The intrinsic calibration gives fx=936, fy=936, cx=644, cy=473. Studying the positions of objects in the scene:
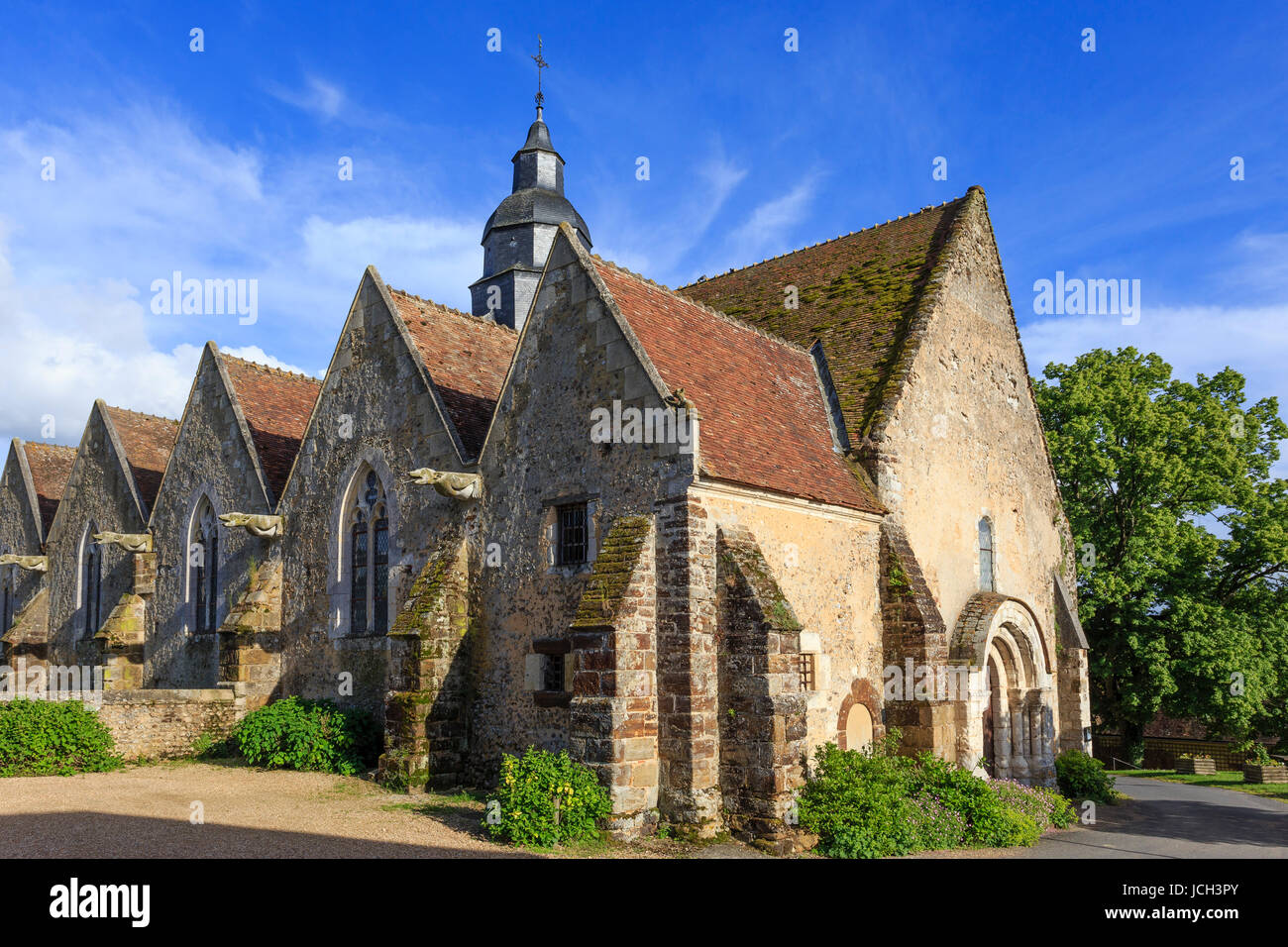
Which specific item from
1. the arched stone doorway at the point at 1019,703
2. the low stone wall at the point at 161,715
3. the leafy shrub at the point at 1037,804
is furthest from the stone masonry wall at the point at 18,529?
the leafy shrub at the point at 1037,804

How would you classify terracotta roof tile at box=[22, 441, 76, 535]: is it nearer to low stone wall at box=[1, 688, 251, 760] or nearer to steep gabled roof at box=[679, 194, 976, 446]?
low stone wall at box=[1, 688, 251, 760]

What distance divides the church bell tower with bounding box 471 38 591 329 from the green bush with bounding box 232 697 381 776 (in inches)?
416

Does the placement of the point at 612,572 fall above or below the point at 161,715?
above

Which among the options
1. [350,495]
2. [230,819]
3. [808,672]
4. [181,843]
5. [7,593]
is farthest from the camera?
[7,593]

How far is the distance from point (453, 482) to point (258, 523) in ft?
21.5

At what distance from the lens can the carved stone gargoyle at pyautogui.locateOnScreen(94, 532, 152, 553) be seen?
22562 millimetres

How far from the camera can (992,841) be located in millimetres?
12891

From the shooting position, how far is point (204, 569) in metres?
21.9

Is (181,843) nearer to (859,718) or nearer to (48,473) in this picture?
(859,718)

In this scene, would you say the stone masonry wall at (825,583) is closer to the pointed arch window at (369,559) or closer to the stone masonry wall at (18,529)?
the pointed arch window at (369,559)

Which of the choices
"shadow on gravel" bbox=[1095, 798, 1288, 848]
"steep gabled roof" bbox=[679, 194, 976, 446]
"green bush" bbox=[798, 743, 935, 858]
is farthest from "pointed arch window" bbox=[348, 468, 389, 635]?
"shadow on gravel" bbox=[1095, 798, 1288, 848]

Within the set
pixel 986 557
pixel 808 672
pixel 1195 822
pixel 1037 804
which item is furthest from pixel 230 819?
pixel 1195 822

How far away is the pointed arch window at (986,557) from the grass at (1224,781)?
9.56 meters

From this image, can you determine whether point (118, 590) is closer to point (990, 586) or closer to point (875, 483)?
point (875, 483)
